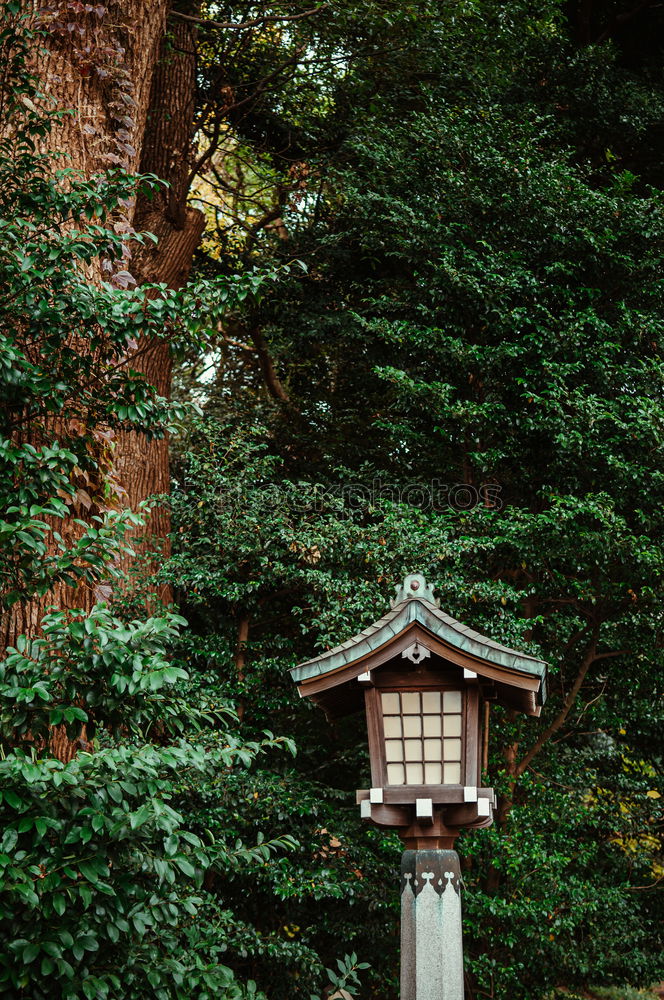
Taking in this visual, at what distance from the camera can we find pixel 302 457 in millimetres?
9305

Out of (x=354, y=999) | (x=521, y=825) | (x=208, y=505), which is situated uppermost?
(x=208, y=505)

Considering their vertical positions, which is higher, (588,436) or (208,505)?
(588,436)

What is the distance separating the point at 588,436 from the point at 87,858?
18.6 ft

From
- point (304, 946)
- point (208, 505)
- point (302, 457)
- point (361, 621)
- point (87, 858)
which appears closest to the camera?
A: point (87, 858)

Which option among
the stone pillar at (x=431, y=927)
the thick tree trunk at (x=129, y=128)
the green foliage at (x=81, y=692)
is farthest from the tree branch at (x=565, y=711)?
the green foliage at (x=81, y=692)

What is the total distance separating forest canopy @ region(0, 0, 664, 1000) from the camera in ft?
15.5

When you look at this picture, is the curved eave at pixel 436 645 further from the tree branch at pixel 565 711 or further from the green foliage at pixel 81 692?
the tree branch at pixel 565 711

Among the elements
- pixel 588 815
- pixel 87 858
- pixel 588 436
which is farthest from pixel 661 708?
pixel 87 858

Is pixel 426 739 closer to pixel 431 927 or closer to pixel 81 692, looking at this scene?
pixel 431 927

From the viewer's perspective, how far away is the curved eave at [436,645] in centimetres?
426

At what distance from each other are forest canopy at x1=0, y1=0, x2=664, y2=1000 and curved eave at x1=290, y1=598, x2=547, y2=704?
104 centimetres

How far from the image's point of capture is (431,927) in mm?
4105

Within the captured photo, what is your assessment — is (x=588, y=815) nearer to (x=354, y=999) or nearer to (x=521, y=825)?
(x=521, y=825)

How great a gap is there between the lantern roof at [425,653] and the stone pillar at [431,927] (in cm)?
85
